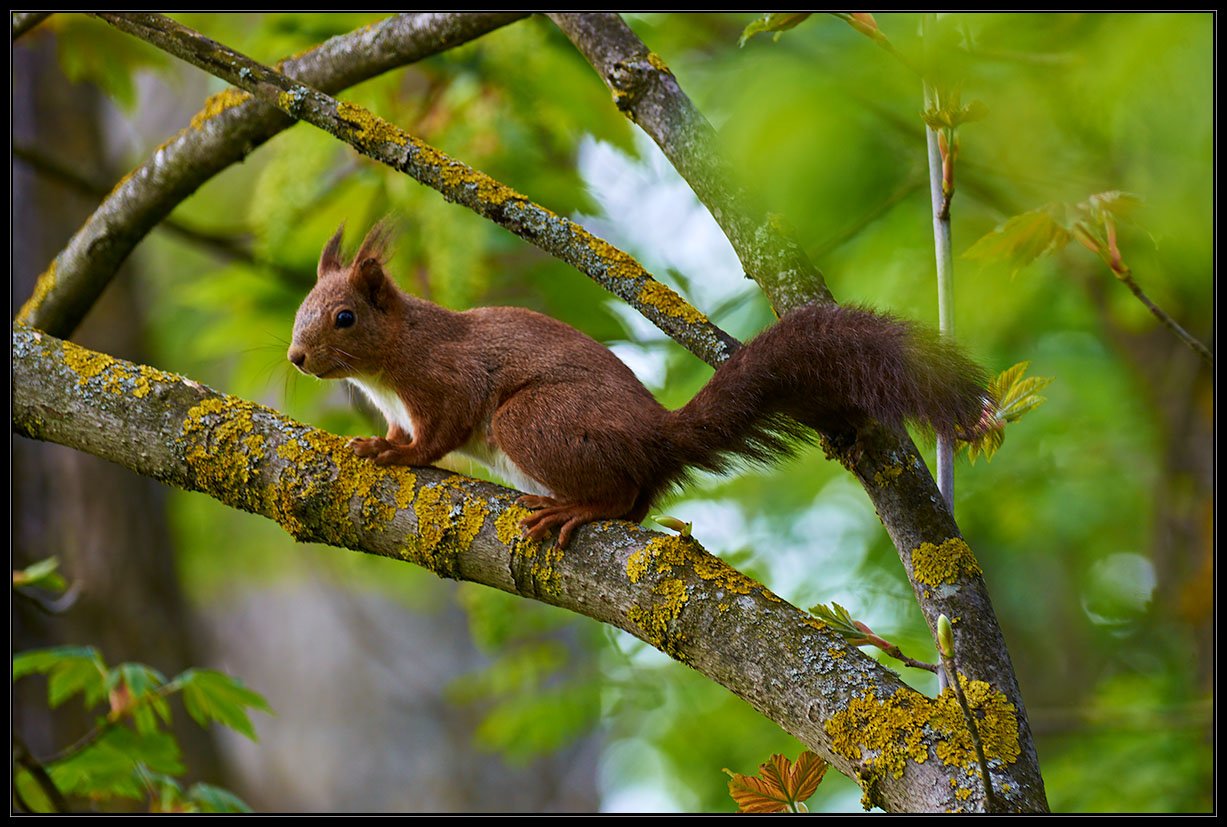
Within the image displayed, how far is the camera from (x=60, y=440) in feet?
6.77

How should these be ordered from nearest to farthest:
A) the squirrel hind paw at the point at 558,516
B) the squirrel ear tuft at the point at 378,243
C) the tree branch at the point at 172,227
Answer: the squirrel hind paw at the point at 558,516
the squirrel ear tuft at the point at 378,243
the tree branch at the point at 172,227

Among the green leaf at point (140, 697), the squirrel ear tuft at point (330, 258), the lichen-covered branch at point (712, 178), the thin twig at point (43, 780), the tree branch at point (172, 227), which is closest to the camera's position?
the lichen-covered branch at point (712, 178)

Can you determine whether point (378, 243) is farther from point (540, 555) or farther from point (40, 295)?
point (540, 555)

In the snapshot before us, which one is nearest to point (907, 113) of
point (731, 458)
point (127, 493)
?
point (731, 458)

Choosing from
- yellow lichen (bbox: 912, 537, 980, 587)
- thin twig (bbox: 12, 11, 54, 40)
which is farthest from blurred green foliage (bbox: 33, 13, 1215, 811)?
thin twig (bbox: 12, 11, 54, 40)

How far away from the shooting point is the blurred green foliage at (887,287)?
2092 millimetres

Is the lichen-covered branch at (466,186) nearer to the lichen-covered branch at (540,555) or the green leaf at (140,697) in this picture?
the lichen-covered branch at (540,555)

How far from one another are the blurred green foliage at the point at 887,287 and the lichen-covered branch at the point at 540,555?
55 centimetres

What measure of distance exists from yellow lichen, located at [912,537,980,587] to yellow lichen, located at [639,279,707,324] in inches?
22.6

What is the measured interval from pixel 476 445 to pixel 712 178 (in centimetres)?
93

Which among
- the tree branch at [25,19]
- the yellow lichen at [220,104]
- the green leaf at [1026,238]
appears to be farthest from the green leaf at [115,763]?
the green leaf at [1026,238]

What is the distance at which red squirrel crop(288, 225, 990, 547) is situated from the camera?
1777 millimetres
